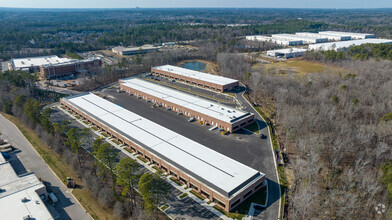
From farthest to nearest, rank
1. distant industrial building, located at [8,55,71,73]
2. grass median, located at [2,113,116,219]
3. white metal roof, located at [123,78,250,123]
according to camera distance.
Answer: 1. distant industrial building, located at [8,55,71,73]
2. white metal roof, located at [123,78,250,123]
3. grass median, located at [2,113,116,219]

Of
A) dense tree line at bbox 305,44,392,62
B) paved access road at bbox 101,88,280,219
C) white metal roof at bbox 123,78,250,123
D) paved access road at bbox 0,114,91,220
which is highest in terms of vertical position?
dense tree line at bbox 305,44,392,62

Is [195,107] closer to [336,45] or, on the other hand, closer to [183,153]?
[183,153]

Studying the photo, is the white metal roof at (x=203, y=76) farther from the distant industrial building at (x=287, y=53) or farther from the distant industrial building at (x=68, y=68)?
the distant industrial building at (x=287, y=53)

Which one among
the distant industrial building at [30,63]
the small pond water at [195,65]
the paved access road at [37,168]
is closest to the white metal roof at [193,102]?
the paved access road at [37,168]

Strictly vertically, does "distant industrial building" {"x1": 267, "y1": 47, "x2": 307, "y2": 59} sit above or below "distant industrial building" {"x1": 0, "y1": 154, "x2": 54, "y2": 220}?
above

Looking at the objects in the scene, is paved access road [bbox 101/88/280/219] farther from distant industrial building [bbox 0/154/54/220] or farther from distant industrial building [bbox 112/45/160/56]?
distant industrial building [bbox 112/45/160/56]

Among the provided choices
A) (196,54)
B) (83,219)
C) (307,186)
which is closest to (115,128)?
(83,219)

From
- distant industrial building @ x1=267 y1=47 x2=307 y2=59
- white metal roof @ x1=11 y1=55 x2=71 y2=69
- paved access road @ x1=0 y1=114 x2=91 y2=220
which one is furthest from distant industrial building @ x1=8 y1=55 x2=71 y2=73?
distant industrial building @ x1=267 y1=47 x2=307 y2=59

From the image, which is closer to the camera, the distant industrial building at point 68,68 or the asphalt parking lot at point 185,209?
the asphalt parking lot at point 185,209
